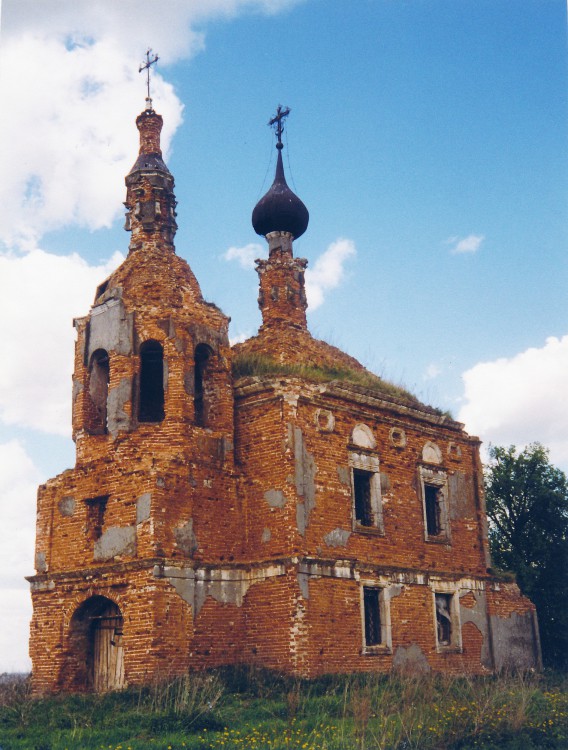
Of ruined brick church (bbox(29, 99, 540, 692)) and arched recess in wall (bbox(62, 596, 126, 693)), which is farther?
arched recess in wall (bbox(62, 596, 126, 693))

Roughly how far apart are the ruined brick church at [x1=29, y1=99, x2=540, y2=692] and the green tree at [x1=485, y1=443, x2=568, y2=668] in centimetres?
559

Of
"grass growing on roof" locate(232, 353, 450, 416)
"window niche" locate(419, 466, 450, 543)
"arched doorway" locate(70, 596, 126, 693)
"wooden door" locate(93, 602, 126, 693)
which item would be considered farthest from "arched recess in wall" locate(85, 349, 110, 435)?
"window niche" locate(419, 466, 450, 543)

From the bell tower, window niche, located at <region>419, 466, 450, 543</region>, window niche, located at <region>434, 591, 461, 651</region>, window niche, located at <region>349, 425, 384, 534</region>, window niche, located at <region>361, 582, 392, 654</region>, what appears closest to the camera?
the bell tower

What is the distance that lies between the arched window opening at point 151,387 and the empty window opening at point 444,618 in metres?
6.77

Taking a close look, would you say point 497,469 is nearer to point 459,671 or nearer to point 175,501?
point 459,671

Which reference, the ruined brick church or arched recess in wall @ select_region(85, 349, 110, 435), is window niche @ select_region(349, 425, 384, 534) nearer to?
the ruined brick church

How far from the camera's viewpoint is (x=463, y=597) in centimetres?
1931

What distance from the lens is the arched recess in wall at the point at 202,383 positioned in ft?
57.5

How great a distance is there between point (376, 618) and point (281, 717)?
4693mm

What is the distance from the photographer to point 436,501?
65.3 feet

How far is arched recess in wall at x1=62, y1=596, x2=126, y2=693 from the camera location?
52.2 ft

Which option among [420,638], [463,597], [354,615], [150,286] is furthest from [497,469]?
[150,286]

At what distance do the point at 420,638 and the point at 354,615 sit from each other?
210 cm

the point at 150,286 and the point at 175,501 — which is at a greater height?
the point at 150,286
